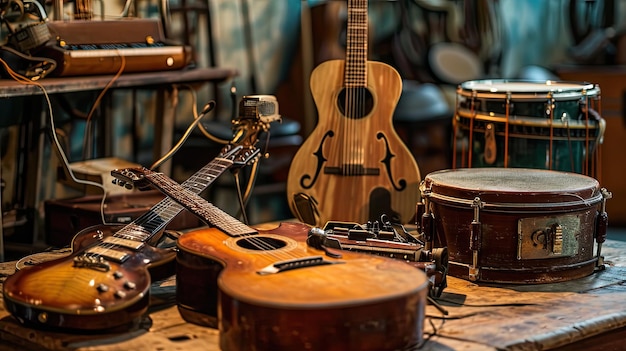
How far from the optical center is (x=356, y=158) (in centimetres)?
410

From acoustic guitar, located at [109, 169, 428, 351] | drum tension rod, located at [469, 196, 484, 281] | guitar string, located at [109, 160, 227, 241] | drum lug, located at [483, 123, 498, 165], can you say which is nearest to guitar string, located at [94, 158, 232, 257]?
guitar string, located at [109, 160, 227, 241]

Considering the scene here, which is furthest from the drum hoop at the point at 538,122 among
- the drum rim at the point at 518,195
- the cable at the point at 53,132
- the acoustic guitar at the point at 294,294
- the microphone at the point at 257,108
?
the cable at the point at 53,132

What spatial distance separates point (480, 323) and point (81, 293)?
1119 millimetres

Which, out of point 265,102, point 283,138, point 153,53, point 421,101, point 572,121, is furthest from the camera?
point 421,101

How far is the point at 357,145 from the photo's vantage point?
4102 mm

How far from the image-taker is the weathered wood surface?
9.05 feet

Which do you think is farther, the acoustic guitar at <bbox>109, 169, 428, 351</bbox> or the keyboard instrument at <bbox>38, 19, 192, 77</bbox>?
the keyboard instrument at <bbox>38, 19, 192, 77</bbox>

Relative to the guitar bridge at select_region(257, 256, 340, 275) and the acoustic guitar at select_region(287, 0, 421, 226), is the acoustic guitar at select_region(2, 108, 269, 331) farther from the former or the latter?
the acoustic guitar at select_region(287, 0, 421, 226)

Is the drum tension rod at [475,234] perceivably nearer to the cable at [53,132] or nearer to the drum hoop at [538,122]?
the drum hoop at [538,122]

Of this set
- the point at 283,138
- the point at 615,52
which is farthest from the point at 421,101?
the point at 615,52

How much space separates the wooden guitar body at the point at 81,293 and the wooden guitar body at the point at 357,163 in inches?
50.2

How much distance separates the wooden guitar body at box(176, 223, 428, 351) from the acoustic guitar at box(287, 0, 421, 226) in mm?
1156

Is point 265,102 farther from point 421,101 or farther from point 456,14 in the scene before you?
→ point 456,14

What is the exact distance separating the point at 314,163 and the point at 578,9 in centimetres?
361
